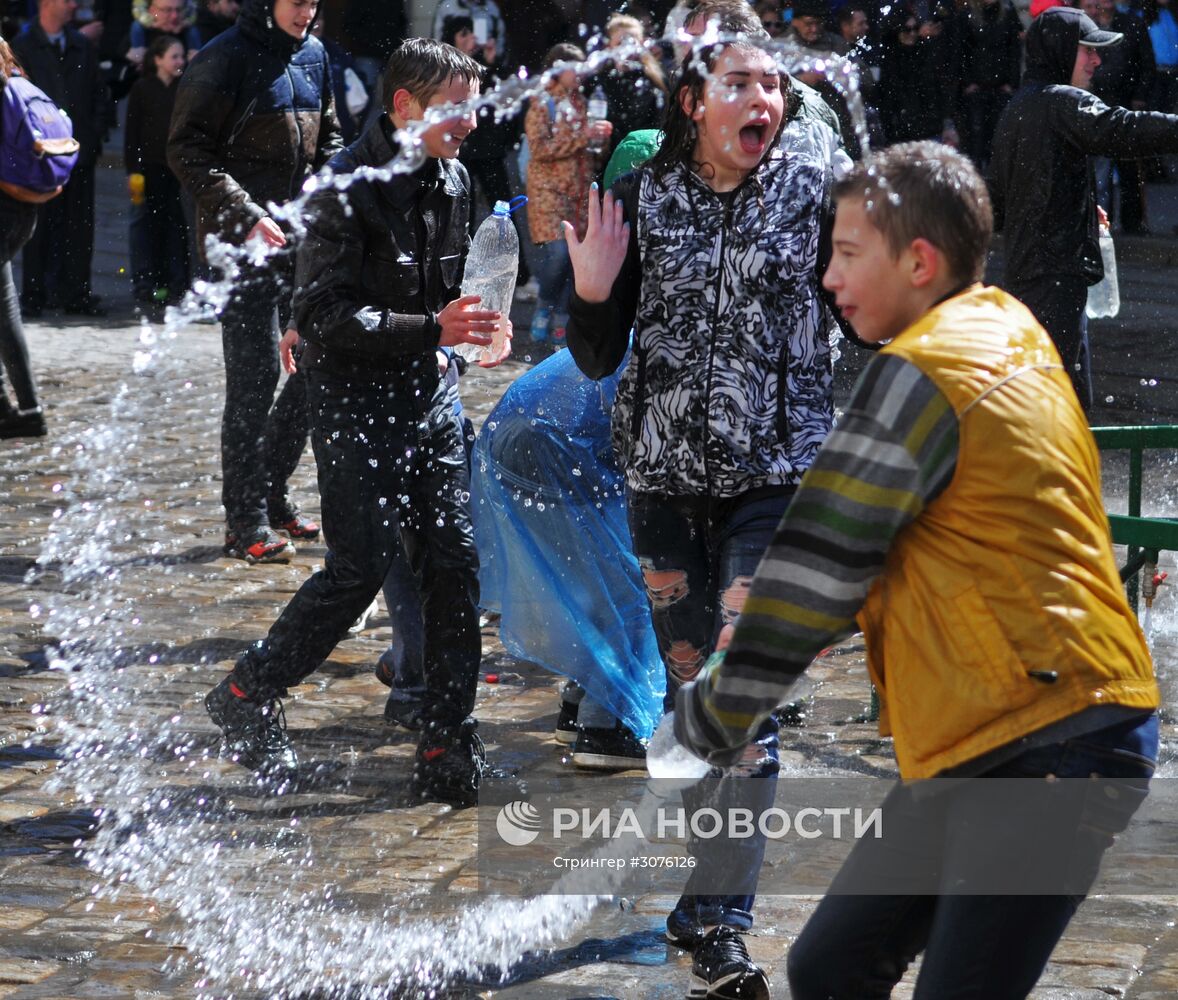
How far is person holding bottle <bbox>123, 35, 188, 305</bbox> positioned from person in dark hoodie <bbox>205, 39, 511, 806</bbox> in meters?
8.90

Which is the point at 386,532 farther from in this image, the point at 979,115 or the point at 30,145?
the point at 979,115

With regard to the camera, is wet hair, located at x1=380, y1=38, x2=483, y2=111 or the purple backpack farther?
the purple backpack

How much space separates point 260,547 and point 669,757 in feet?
13.3

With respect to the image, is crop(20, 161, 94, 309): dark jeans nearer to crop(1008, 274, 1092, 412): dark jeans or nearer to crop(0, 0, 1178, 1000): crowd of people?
crop(0, 0, 1178, 1000): crowd of people

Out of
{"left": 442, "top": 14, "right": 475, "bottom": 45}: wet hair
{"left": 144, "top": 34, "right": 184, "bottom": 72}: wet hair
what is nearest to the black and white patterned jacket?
{"left": 442, "top": 14, "right": 475, "bottom": 45}: wet hair

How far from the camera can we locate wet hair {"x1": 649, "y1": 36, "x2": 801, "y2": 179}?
3781mm

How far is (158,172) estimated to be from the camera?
13.5m

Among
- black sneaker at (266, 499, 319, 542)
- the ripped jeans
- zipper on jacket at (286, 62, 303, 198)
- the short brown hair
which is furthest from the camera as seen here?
black sneaker at (266, 499, 319, 542)

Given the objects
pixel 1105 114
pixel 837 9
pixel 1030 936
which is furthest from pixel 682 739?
pixel 837 9

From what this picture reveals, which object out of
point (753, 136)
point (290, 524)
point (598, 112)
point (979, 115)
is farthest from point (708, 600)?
point (979, 115)

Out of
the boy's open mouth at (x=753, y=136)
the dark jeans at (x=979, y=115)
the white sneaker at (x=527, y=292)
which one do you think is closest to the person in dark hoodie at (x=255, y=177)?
the boy's open mouth at (x=753, y=136)

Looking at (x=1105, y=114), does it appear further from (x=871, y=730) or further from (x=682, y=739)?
(x=682, y=739)

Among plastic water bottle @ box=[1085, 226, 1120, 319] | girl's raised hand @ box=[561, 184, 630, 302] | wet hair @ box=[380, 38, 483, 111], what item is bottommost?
plastic water bottle @ box=[1085, 226, 1120, 319]

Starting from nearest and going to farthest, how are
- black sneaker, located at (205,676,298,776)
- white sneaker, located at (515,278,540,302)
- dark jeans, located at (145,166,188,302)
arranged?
1. black sneaker, located at (205,676,298,776)
2. white sneaker, located at (515,278,540,302)
3. dark jeans, located at (145,166,188,302)
